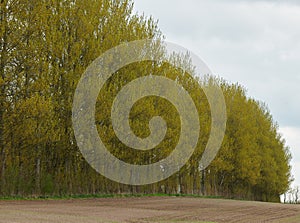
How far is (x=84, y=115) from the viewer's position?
Answer: 29.5 meters

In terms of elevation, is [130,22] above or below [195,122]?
above

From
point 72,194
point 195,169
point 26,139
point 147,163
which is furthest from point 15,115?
point 195,169

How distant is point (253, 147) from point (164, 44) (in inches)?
884

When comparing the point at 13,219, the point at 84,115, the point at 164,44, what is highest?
the point at 164,44

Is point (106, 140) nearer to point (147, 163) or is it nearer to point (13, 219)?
point (147, 163)

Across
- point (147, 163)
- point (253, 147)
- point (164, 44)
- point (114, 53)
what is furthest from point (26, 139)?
point (253, 147)

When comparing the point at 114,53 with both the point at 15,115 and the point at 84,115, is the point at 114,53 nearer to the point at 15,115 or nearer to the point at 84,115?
the point at 84,115

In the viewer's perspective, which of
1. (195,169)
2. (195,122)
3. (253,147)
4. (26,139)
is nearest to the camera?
(26,139)

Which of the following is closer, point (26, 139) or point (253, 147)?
point (26, 139)

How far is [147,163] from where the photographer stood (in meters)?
36.6

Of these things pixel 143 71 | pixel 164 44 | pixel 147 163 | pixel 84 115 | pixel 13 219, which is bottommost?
pixel 13 219

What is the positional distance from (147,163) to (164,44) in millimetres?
8635

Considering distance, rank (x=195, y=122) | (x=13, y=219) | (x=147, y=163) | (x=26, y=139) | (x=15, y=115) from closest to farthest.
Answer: (x=13, y=219) → (x=15, y=115) → (x=26, y=139) → (x=147, y=163) → (x=195, y=122)

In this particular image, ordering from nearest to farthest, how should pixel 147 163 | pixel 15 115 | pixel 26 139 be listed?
pixel 15 115
pixel 26 139
pixel 147 163
